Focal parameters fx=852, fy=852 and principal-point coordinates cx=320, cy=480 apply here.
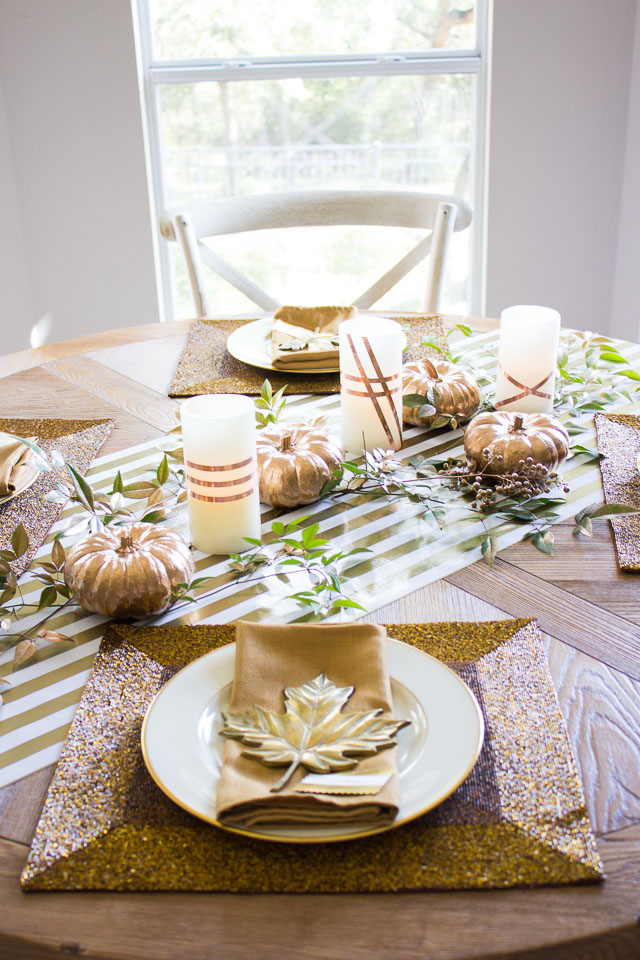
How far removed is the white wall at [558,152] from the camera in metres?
2.49

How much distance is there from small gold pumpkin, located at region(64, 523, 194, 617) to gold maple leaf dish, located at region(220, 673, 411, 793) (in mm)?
171

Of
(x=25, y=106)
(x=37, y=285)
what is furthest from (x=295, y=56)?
(x=37, y=285)

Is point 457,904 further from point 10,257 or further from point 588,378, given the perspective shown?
point 10,257

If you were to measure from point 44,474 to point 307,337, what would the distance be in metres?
0.47

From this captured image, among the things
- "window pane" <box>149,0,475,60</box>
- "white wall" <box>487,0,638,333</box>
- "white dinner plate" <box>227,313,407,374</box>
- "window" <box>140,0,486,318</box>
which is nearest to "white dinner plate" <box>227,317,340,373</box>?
"white dinner plate" <box>227,313,407,374</box>

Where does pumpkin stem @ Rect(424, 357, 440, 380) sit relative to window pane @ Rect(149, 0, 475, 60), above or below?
below

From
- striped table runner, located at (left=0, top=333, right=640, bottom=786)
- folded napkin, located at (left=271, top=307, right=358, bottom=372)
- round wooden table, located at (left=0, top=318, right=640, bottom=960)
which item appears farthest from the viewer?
folded napkin, located at (left=271, top=307, right=358, bottom=372)

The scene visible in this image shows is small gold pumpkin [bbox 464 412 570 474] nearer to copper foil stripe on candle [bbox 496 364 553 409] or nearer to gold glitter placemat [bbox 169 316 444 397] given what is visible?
copper foil stripe on candle [bbox 496 364 553 409]

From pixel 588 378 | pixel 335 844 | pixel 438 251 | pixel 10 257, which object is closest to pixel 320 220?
pixel 438 251

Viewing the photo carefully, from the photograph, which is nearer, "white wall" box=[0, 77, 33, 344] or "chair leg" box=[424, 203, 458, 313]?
"chair leg" box=[424, 203, 458, 313]

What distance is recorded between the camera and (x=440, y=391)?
→ 108 cm

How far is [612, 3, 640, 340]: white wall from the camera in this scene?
8.32 ft

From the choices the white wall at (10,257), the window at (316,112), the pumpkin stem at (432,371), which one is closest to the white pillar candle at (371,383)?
the pumpkin stem at (432,371)

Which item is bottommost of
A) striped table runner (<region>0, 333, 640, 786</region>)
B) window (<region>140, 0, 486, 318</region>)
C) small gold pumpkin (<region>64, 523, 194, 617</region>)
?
striped table runner (<region>0, 333, 640, 786</region>)
